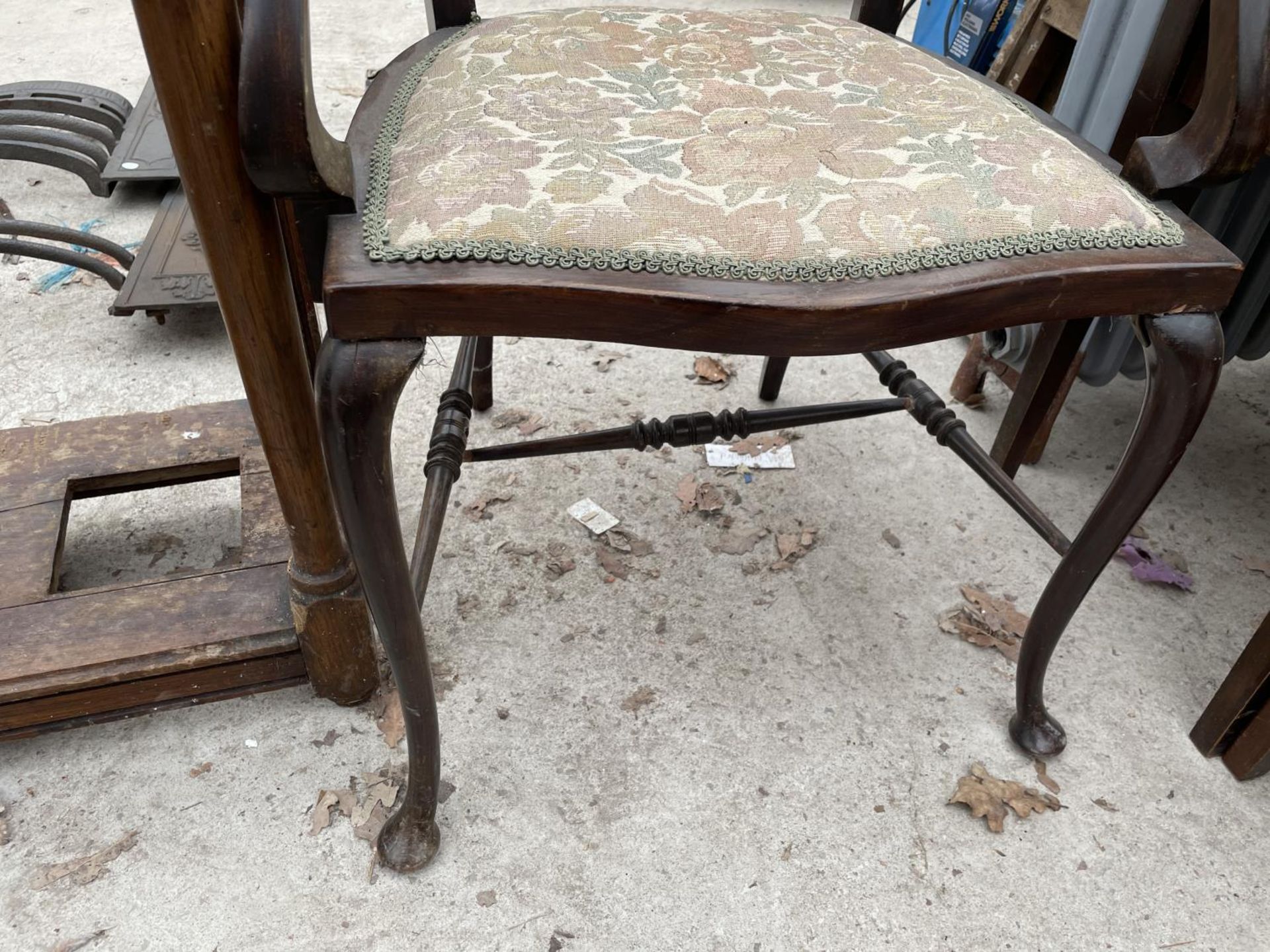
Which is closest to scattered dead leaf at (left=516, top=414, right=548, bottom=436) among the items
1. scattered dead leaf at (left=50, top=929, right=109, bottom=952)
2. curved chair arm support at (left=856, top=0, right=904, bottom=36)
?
curved chair arm support at (left=856, top=0, right=904, bottom=36)

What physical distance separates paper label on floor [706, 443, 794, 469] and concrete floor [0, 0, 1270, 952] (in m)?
0.03

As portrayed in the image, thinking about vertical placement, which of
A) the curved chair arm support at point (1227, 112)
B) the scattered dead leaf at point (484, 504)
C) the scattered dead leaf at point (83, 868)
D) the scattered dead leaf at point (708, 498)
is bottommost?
the scattered dead leaf at point (83, 868)

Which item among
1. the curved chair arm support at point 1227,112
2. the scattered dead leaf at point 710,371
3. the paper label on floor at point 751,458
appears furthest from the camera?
the scattered dead leaf at point 710,371

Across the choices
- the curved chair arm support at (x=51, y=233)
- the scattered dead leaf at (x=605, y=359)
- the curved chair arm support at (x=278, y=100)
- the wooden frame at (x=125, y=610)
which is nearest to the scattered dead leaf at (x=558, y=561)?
the wooden frame at (x=125, y=610)

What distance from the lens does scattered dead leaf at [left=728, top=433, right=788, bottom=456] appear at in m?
1.53

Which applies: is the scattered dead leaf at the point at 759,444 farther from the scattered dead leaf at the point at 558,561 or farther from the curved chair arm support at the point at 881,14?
the curved chair arm support at the point at 881,14

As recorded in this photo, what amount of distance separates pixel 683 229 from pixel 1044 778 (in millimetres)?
785

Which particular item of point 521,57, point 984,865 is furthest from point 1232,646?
point 521,57

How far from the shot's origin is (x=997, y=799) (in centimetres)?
104

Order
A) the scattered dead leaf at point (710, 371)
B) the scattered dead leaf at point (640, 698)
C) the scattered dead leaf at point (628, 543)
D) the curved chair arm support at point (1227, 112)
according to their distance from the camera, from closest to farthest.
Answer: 1. the curved chair arm support at point (1227, 112)
2. the scattered dead leaf at point (640, 698)
3. the scattered dead leaf at point (628, 543)
4. the scattered dead leaf at point (710, 371)

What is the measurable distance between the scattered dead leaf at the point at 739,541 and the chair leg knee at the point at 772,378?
0.99ft

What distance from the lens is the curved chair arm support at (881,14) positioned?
1.15 m

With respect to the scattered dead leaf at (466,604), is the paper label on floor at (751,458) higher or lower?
higher

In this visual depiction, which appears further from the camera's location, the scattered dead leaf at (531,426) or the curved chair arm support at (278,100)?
the scattered dead leaf at (531,426)
